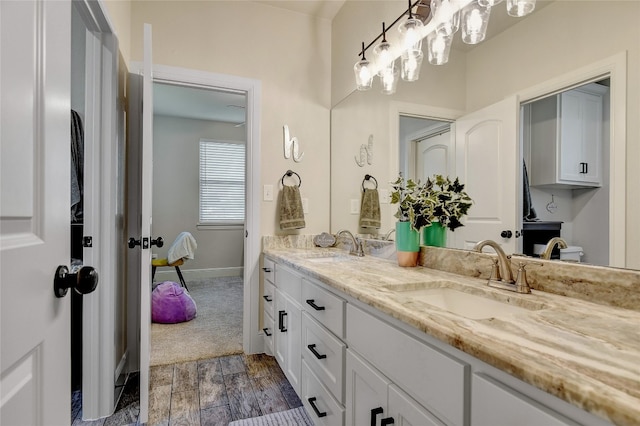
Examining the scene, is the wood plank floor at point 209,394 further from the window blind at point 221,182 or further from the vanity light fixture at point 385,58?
the window blind at point 221,182

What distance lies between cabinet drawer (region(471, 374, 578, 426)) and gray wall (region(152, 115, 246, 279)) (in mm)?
4904

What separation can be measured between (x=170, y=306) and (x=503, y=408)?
3068mm

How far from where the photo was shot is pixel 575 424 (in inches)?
19.6

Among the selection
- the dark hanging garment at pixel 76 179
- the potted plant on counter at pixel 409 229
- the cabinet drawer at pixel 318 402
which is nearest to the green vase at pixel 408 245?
the potted plant on counter at pixel 409 229

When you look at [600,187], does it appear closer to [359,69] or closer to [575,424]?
[575,424]

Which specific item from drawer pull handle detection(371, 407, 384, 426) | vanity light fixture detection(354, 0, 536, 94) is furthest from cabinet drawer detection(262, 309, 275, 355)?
vanity light fixture detection(354, 0, 536, 94)

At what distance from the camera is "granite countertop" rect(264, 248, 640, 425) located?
1.59 ft

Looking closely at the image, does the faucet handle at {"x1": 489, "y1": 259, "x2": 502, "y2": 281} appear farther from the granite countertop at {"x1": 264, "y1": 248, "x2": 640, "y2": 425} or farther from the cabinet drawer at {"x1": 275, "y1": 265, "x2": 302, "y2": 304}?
the cabinet drawer at {"x1": 275, "y1": 265, "x2": 302, "y2": 304}

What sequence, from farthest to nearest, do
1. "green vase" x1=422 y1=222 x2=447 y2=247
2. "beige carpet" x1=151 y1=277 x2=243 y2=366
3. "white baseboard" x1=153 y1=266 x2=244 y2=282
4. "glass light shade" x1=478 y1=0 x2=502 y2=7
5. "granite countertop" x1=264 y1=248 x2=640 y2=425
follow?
"white baseboard" x1=153 y1=266 x2=244 y2=282 → "beige carpet" x1=151 y1=277 x2=243 y2=366 → "green vase" x1=422 y1=222 x2=447 y2=247 → "glass light shade" x1=478 y1=0 x2=502 y2=7 → "granite countertop" x1=264 y1=248 x2=640 y2=425

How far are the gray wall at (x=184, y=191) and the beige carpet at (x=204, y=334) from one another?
3.84 feet

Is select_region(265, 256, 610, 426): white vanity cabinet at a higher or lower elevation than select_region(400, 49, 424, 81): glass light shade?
lower

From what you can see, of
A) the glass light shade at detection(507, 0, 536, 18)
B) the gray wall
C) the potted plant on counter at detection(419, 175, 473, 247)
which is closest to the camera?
the glass light shade at detection(507, 0, 536, 18)

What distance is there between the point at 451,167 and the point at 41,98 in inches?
56.8

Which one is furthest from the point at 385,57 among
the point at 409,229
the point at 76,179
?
the point at 76,179
